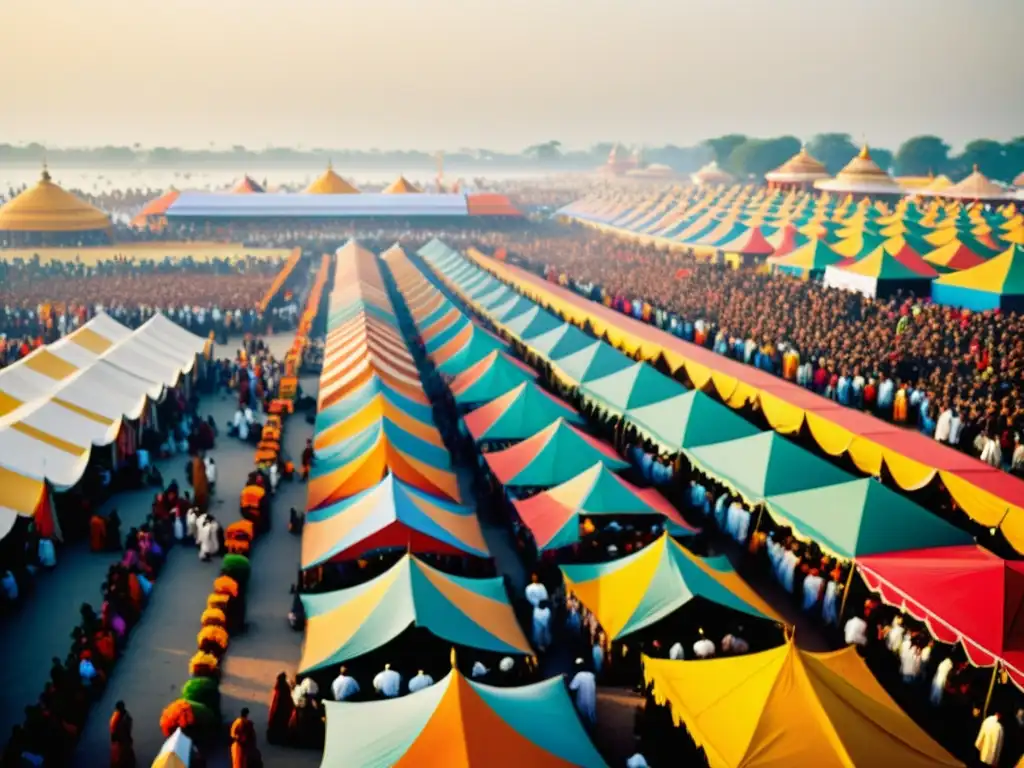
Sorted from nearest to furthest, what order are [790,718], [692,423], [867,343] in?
[790,718] < [692,423] < [867,343]

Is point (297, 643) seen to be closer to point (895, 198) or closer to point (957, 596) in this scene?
point (957, 596)

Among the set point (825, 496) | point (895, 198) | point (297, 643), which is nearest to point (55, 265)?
point (297, 643)

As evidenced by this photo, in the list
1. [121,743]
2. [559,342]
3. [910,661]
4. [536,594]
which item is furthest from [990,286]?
[121,743]

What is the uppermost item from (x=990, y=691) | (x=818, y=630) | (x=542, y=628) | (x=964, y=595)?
(x=964, y=595)

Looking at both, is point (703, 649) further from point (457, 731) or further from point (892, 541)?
point (457, 731)

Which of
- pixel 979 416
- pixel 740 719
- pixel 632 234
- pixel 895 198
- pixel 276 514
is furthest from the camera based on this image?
pixel 895 198

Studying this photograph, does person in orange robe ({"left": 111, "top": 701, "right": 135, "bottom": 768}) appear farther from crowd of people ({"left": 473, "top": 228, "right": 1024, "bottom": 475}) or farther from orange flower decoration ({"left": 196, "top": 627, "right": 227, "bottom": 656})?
crowd of people ({"left": 473, "top": 228, "right": 1024, "bottom": 475})

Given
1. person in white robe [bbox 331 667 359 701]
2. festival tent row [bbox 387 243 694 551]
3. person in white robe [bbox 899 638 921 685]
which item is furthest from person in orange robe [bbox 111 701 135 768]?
person in white robe [bbox 899 638 921 685]
